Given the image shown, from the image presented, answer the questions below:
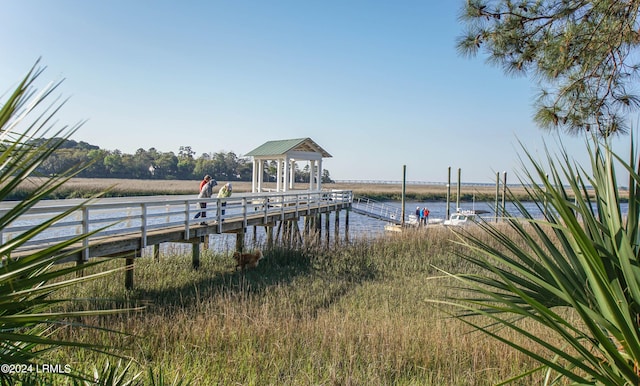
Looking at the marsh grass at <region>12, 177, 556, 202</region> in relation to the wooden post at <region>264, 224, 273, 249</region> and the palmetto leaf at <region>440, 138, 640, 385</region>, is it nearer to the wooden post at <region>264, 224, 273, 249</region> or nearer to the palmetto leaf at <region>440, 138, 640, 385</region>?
the palmetto leaf at <region>440, 138, 640, 385</region>

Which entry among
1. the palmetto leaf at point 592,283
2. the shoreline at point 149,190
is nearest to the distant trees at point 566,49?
the shoreline at point 149,190

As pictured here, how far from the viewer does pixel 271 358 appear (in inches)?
221

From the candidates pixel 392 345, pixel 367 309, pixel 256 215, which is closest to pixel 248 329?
pixel 392 345

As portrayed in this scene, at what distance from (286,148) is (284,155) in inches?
18.5

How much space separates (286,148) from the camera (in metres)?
21.4

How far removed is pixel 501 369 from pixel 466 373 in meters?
0.41

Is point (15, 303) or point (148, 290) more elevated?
point (15, 303)

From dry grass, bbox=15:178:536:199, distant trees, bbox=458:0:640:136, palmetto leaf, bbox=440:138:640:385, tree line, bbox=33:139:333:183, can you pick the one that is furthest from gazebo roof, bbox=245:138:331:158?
tree line, bbox=33:139:333:183

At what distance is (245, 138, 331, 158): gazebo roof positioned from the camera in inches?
843

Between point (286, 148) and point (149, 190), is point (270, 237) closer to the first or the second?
point (286, 148)

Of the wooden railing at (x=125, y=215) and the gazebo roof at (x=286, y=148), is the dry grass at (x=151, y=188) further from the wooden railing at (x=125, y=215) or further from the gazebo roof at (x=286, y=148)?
the gazebo roof at (x=286, y=148)

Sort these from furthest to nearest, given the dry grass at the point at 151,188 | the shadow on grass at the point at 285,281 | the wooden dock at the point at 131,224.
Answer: the dry grass at the point at 151,188 → the shadow on grass at the point at 285,281 → the wooden dock at the point at 131,224

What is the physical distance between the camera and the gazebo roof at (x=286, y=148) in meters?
21.4

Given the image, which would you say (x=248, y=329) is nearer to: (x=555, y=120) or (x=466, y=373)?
(x=466, y=373)
